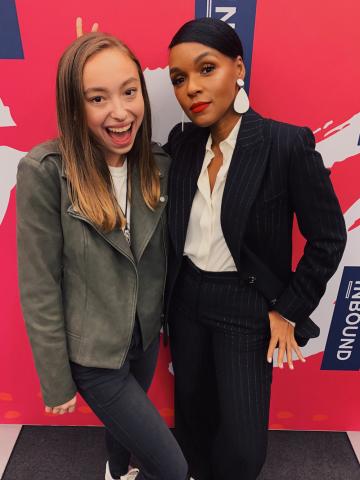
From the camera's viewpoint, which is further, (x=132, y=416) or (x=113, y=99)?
(x=132, y=416)

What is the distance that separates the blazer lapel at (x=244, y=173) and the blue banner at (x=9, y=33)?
0.78 m

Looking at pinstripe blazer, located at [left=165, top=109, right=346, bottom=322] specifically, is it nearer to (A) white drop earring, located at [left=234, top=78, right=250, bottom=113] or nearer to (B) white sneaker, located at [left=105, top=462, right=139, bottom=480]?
(A) white drop earring, located at [left=234, top=78, right=250, bottom=113]

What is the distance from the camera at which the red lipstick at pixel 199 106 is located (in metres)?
1.04

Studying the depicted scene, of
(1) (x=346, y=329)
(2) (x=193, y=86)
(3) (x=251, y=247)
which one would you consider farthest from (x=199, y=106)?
(1) (x=346, y=329)

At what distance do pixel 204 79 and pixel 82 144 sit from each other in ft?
1.14

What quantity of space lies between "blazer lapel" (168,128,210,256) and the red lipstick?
151mm

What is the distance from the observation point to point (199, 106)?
41.3 inches

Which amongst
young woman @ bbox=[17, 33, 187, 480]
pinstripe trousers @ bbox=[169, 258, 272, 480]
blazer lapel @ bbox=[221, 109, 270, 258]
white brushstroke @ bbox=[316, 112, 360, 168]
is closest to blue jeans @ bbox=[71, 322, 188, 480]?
young woman @ bbox=[17, 33, 187, 480]

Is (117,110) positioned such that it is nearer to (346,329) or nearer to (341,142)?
(341,142)

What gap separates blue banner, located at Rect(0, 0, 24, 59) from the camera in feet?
4.12

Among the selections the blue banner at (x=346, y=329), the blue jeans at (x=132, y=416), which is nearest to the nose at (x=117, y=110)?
the blue jeans at (x=132, y=416)

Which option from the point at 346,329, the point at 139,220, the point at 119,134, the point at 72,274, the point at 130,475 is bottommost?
the point at 130,475

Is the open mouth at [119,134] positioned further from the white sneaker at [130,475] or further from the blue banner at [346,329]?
the white sneaker at [130,475]

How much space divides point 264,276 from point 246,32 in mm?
769
